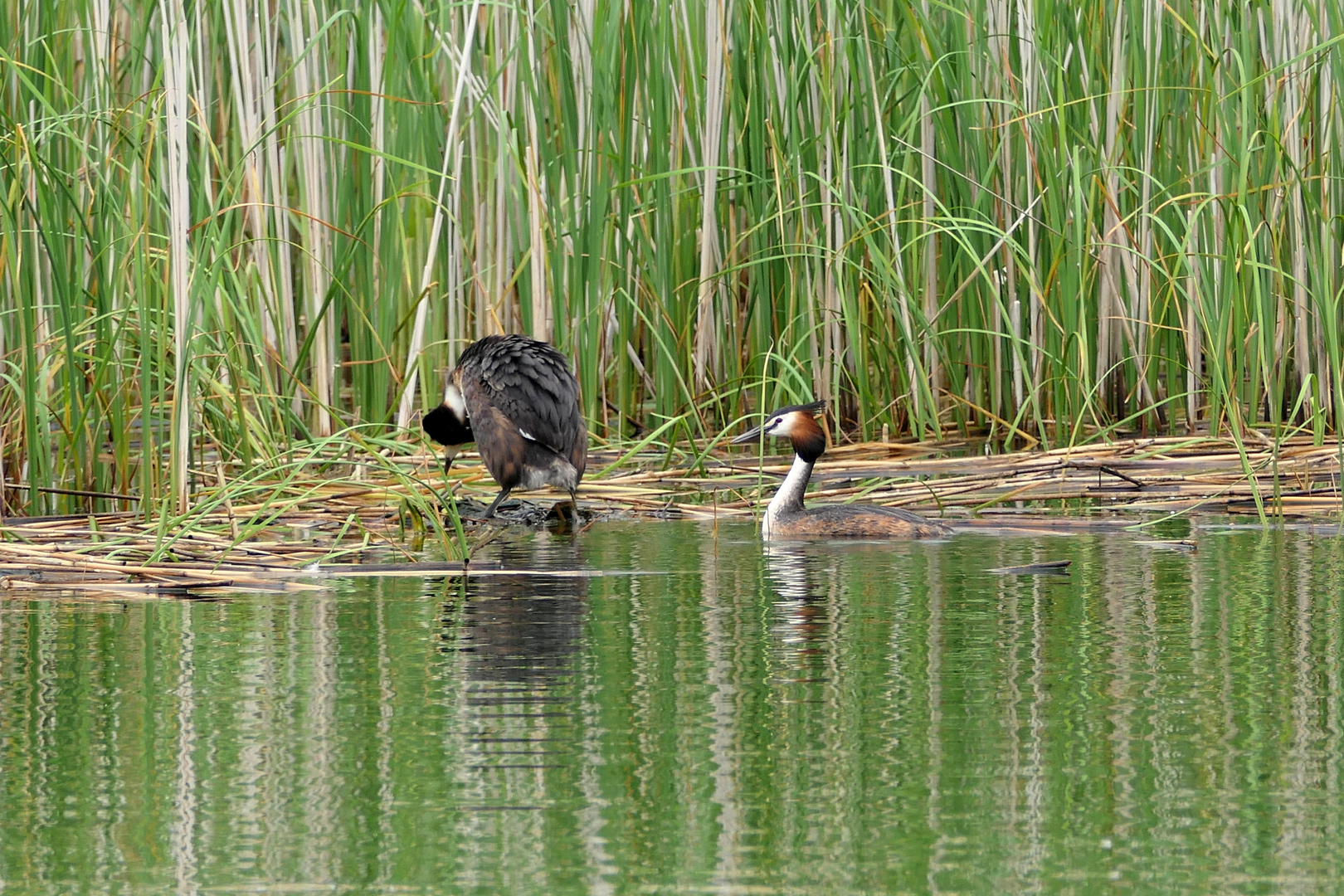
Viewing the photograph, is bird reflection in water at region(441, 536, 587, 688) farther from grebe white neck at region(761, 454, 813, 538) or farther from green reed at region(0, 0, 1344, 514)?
green reed at region(0, 0, 1344, 514)

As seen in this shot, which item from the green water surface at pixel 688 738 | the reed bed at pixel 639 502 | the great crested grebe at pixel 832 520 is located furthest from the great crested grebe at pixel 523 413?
the green water surface at pixel 688 738

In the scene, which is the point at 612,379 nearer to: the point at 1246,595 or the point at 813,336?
the point at 813,336

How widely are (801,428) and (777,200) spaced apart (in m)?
1.29

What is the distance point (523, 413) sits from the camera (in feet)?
21.4

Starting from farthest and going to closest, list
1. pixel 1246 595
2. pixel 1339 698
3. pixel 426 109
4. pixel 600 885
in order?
1. pixel 426 109
2. pixel 1246 595
3. pixel 1339 698
4. pixel 600 885

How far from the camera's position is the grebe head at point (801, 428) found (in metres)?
6.42

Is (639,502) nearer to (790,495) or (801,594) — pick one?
(790,495)

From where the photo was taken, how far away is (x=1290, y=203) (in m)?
7.38

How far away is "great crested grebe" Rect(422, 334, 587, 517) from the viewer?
649 cm

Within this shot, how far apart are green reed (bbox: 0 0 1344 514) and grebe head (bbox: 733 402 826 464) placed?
0.60ft

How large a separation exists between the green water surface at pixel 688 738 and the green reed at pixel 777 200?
2.39m

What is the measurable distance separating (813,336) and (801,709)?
14.7 ft

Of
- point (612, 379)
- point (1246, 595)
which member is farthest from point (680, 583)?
point (612, 379)

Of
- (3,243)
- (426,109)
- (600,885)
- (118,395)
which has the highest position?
(426,109)
